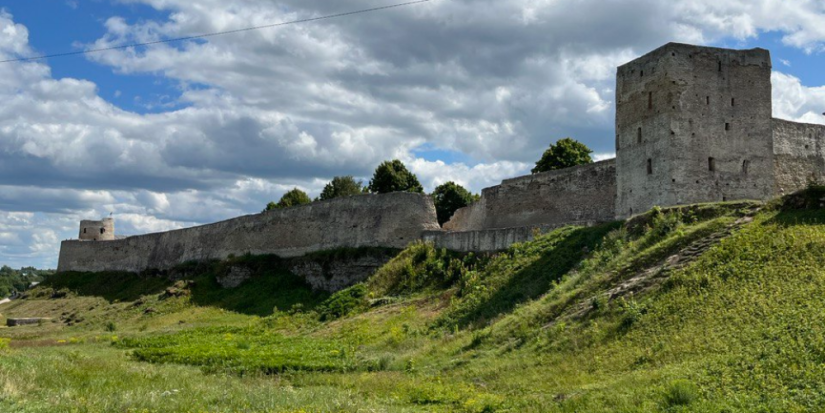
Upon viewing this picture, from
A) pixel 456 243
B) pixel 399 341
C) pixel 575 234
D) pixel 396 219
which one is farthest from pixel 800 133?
pixel 399 341

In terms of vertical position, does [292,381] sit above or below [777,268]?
below

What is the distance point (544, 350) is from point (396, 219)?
19736 millimetres

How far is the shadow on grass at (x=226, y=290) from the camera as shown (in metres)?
33.4

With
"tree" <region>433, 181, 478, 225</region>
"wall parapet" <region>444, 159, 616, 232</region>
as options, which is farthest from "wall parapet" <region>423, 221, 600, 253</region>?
"tree" <region>433, 181, 478, 225</region>

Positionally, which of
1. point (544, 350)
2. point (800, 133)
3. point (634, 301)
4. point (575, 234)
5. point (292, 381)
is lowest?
point (292, 381)

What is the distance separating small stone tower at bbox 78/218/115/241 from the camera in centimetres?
6306

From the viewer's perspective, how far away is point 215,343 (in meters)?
22.5

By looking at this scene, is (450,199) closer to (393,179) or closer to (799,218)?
(393,179)

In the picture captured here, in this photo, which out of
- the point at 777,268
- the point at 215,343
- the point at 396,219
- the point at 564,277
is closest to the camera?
the point at 777,268

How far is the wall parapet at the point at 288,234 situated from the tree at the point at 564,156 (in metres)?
15.1

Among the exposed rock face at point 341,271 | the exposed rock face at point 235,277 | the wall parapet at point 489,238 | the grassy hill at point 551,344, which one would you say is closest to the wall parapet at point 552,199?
the wall parapet at point 489,238

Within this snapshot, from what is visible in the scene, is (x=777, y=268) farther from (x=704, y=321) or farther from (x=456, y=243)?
(x=456, y=243)

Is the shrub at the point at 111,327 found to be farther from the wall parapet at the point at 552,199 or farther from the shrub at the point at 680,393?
the shrub at the point at 680,393

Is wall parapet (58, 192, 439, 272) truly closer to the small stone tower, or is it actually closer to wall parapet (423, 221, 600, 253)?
wall parapet (423, 221, 600, 253)
